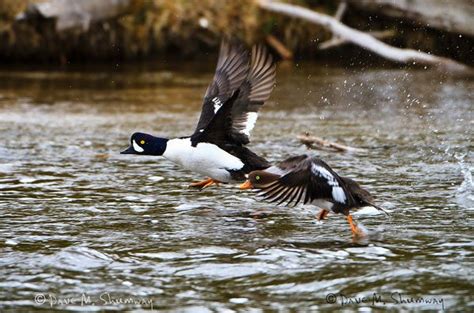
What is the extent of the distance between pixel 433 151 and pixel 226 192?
251 centimetres

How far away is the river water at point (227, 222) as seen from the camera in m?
4.46

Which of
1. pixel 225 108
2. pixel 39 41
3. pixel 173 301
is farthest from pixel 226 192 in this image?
pixel 39 41

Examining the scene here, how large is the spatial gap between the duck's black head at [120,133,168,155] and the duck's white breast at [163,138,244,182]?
7 cm

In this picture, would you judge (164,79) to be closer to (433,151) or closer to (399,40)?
(399,40)

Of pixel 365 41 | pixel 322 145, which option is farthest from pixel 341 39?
pixel 322 145

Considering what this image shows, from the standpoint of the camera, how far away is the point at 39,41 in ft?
55.0

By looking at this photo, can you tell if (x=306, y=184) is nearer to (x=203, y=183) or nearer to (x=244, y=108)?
(x=203, y=183)

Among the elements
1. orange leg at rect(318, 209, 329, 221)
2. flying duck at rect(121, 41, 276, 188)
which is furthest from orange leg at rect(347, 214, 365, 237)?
flying duck at rect(121, 41, 276, 188)

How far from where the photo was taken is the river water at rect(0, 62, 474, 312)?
4.46m

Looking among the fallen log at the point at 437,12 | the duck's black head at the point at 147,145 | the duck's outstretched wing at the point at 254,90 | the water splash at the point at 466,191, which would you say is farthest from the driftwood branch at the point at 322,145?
the fallen log at the point at 437,12

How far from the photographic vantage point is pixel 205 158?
22.9ft

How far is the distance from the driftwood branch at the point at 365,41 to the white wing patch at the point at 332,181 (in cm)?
631

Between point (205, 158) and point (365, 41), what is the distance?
23.8 feet

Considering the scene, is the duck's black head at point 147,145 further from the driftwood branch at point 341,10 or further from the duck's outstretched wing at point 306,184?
the driftwood branch at point 341,10
